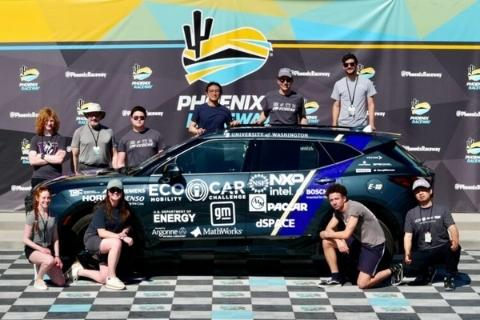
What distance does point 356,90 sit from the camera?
12883mm

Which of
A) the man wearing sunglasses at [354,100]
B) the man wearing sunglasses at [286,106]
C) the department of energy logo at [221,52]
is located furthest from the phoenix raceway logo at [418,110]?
the man wearing sunglasses at [286,106]

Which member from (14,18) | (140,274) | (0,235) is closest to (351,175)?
(140,274)

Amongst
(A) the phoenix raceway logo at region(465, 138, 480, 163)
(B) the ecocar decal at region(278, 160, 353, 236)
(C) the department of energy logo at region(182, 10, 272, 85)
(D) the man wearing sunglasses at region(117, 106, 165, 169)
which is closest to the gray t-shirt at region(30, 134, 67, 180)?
(D) the man wearing sunglasses at region(117, 106, 165, 169)

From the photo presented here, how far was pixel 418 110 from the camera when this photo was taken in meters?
14.3

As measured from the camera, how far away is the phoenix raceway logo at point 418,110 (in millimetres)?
14250

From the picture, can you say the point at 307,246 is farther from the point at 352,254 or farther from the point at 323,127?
the point at 323,127

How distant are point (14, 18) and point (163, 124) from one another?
2434mm

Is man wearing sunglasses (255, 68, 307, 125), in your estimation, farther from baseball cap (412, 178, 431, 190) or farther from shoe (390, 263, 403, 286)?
shoe (390, 263, 403, 286)

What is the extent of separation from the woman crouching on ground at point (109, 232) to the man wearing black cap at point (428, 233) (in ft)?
9.10

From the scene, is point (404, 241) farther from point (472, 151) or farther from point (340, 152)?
point (472, 151)

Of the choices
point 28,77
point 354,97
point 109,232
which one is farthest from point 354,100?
point 28,77

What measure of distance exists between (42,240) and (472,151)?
634cm

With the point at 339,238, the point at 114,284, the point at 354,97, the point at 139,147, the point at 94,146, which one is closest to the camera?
the point at 114,284

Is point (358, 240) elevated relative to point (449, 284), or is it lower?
elevated
